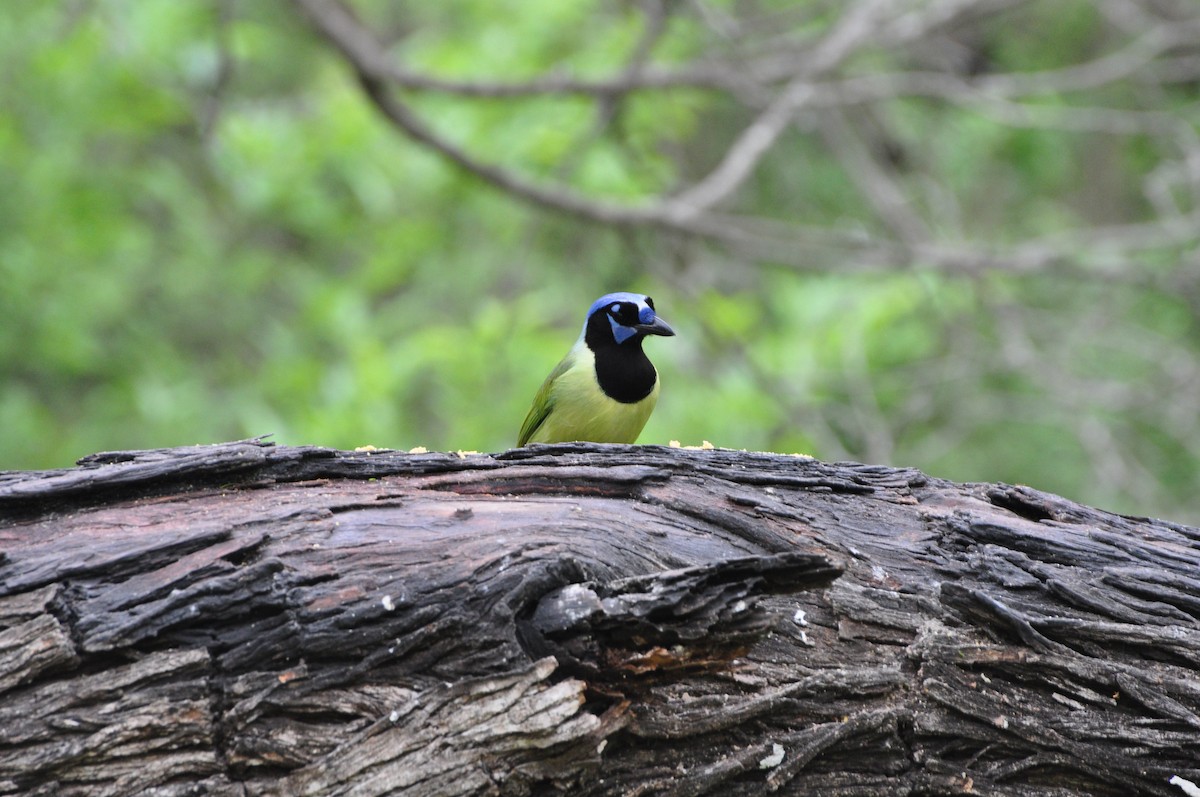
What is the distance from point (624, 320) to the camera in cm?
559

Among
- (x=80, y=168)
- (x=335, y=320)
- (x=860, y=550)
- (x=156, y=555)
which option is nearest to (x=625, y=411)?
(x=860, y=550)

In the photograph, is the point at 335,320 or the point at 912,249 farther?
the point at 335,320

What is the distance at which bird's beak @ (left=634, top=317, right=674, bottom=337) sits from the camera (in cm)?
541

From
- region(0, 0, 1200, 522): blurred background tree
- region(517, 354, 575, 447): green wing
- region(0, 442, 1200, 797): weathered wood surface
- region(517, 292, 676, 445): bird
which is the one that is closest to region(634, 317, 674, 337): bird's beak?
region(517, 292, 676, 445): bird

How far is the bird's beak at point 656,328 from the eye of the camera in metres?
5.41

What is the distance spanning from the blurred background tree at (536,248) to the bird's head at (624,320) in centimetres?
276

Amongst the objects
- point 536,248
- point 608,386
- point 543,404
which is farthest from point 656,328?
point 536,248

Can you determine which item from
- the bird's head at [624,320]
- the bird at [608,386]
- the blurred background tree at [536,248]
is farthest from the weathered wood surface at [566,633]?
the blurred background tree at [536,248]

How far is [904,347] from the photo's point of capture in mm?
11461

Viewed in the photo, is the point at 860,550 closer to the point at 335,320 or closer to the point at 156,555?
the point at 156,555

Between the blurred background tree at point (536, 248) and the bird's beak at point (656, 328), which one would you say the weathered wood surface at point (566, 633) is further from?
the blurred background tree at point (536, 248)

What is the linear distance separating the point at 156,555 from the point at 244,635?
301 millimetres

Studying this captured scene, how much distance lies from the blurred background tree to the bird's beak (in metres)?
3.03

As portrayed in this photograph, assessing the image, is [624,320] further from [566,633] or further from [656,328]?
[566,633]
